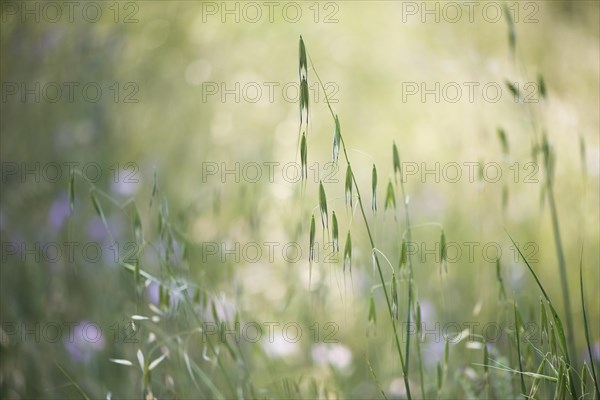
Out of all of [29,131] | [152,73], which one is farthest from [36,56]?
[152,73]

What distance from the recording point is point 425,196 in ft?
7.43

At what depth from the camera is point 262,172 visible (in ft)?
7.56

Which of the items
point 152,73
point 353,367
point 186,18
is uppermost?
point 186,18

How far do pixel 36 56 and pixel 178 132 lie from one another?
559 mm

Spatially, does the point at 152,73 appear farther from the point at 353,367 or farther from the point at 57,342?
the point at 353,367

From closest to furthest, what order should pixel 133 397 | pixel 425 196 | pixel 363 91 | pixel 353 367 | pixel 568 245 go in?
1. pixel 133 397
2. pixel 353 367
3. pixel 568 245
4. pixel 425 196
5. pixel 363 91

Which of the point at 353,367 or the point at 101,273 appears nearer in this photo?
the point at 353,367

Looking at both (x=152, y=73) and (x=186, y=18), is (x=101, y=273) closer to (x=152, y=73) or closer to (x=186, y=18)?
(x=152, y=73)

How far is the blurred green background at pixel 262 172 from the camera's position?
4.96 ft

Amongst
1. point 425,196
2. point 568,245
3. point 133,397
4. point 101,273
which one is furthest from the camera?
point 425,196

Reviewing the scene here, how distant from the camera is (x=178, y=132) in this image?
8.21 feet

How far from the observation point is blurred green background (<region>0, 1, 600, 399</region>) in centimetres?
151

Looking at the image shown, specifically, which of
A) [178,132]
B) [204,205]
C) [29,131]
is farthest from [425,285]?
[29,131]

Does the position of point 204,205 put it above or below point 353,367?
above
